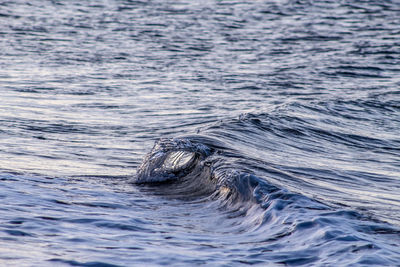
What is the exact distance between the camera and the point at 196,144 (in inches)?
418

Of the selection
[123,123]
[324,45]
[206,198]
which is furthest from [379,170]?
[324,45]

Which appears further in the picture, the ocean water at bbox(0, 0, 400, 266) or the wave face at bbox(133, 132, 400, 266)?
the ocean water at bbox(0, 0, 400, 266)

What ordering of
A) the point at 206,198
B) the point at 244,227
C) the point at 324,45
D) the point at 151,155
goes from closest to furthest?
the point at 244,227 < the point at 206,198 < the point at 151,155 < the point at 324,45

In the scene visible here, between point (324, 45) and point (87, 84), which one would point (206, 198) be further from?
point (324, 45)

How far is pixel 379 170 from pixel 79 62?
1206cm

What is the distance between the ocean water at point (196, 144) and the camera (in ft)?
20.5

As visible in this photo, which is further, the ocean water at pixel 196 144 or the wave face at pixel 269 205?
the ocean water at pixel 196 144

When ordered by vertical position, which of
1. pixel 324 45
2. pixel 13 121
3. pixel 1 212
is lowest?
pixel 324 45

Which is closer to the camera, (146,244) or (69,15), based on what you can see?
(146,244)

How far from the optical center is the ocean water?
6238 millimetres

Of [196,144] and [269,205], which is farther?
[196,144]

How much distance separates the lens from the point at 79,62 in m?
20.6

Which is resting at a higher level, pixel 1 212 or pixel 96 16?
pixel 1 212

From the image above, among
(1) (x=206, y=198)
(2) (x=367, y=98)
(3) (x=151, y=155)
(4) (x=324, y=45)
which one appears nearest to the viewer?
(1) (x=206, y=198)
